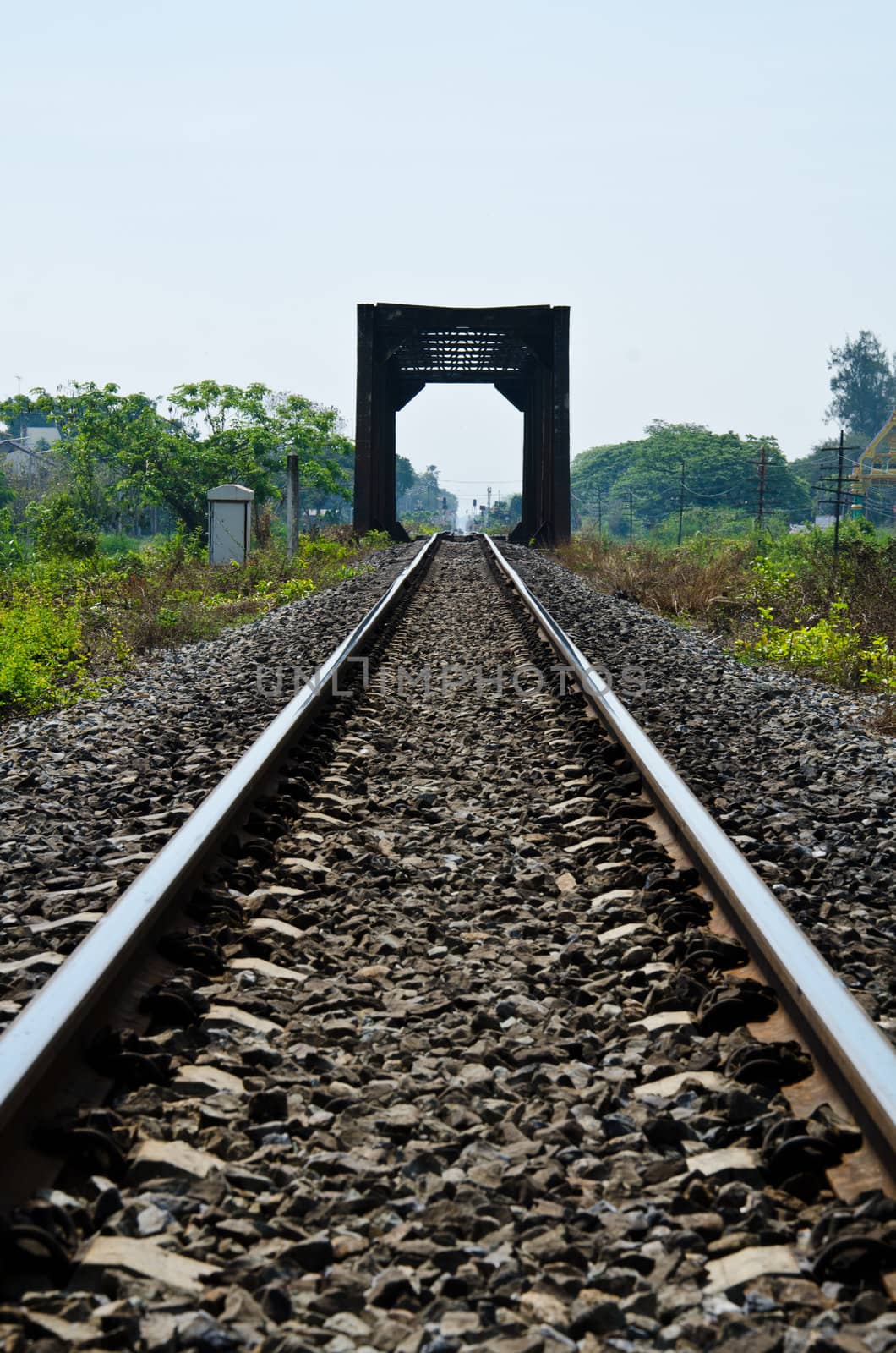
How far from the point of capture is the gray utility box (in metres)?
16.2

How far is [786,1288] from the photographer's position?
1.74m

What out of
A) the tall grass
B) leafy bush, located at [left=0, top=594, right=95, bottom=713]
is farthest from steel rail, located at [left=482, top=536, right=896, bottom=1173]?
the tall grass

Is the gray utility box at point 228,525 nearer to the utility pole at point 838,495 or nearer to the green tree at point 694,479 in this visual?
the utility pole at point 838,495

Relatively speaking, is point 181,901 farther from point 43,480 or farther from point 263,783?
point 43,480

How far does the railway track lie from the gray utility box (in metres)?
12.4

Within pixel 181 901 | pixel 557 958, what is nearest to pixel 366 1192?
pixel 557 958

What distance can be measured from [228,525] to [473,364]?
15766mm

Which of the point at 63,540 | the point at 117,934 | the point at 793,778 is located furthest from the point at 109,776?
the point at 63,540

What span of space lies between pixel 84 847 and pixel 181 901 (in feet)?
2.54

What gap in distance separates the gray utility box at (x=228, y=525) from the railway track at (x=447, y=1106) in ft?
40.7

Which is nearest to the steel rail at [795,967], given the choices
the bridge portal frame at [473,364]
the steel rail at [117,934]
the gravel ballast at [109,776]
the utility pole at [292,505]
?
the steel rail at [117,934]

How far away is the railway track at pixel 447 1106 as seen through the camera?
5.70 feet

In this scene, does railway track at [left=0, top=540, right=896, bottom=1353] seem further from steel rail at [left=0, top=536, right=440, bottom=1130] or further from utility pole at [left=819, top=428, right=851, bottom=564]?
utility pole at [left=819, top=428, right=851, bottom=564]

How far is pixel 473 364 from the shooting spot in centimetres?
3062
